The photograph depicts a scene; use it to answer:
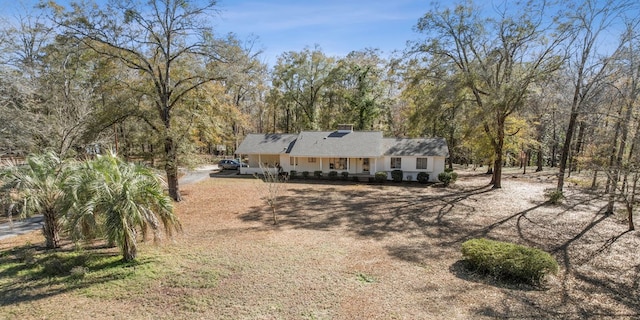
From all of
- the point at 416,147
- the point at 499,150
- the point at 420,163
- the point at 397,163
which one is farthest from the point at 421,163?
the point at 499,150

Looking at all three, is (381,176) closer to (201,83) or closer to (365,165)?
(365,165)

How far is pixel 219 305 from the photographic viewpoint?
6.59 metres

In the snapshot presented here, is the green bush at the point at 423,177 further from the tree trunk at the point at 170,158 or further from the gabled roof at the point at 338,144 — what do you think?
the tree trunk at the point at 170,158

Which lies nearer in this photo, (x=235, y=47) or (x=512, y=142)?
(x=235, y=47)

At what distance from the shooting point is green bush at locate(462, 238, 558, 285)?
25.4ft

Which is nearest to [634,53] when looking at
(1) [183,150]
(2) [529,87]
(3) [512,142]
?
(2) [529,87]

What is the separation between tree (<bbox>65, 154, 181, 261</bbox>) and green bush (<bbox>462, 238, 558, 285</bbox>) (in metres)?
9.20

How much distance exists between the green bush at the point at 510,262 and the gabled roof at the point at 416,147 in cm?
1607

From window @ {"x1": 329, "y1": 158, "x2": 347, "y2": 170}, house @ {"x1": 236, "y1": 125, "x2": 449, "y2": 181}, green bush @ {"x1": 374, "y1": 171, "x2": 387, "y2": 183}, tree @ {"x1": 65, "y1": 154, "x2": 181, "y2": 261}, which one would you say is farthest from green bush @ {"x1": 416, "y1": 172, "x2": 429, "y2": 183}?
tree @ {"x1": 65, "y1": 154, "x2": 181, "y2": 261}

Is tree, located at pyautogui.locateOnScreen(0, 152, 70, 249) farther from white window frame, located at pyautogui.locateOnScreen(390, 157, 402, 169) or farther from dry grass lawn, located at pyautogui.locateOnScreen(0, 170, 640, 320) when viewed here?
white window frame, located at pyautogui.locateOnScreen(390, 157, 402, 169)

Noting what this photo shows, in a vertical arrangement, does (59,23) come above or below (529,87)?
above

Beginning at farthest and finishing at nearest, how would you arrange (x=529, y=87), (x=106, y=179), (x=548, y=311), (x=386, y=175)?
(x=386, y=175), (x=529, y=87), (x=106, y=179), (x=548, y=311)

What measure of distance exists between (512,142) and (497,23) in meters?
11.3

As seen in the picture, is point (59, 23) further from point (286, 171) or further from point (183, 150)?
point (286, 171)
